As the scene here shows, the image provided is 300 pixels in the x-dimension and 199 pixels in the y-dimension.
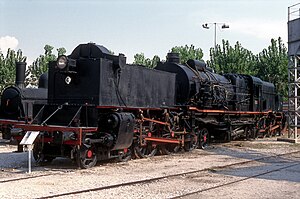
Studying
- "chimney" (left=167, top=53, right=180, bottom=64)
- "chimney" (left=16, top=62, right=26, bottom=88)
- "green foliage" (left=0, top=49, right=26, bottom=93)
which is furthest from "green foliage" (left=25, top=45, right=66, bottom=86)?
"chimney" (left=167, top=53, right=180, bottom=64)

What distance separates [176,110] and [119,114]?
4.57 m

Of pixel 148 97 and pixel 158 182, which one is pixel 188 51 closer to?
pixel 148 97

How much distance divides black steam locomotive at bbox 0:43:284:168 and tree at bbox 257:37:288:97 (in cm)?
3573

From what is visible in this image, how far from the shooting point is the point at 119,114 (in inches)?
489

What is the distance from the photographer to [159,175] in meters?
10.8

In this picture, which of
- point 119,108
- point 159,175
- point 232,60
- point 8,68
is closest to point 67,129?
point 119,108

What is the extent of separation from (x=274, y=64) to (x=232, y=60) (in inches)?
272

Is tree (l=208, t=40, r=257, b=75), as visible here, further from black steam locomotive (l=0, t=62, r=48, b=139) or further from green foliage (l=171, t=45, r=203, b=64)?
black steam locomotive (l=0, t=62, r=48, b=139)

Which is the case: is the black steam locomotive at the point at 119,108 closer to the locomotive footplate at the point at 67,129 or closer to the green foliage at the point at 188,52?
the locomotive footplate at the point at 67,129

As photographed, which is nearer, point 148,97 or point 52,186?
point 52,186

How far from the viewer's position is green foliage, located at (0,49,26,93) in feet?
149

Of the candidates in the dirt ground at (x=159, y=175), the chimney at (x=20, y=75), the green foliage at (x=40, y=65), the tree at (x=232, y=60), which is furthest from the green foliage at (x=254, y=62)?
the dirt ground at (x=159, y=175)

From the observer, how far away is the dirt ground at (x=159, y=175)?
27.9 ft

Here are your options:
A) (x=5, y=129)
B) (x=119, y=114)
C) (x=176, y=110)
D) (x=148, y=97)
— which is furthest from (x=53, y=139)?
(x=5, y=129)
